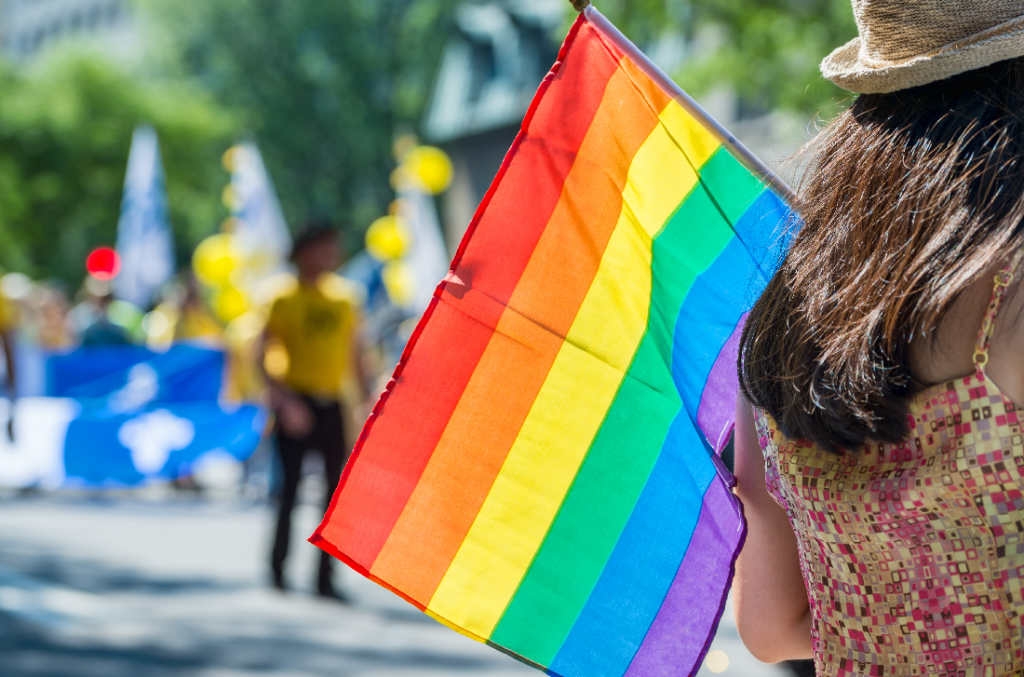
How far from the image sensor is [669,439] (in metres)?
1.92

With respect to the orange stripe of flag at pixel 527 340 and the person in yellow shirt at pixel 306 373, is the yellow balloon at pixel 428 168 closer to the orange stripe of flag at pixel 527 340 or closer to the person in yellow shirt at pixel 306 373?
the person in yellow shirt at pixel 306 373

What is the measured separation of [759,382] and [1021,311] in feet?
1.14

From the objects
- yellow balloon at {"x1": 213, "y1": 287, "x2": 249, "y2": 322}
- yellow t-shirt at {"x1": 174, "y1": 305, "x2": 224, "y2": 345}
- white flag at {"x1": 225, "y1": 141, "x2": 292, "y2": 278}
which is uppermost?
white flag at {"x1": 225, "y1": 141, "x2": 292, "y2": 278}

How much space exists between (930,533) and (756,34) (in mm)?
9722

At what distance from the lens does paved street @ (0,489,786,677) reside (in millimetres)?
5070

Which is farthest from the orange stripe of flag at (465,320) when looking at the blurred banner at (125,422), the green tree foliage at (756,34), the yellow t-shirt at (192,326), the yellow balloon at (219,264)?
the yellow balloon at (219,264)

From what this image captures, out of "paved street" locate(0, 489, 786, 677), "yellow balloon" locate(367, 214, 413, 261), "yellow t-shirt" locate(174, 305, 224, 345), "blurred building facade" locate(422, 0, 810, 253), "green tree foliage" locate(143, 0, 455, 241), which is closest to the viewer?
"paved street" locate(0, 489, 786, 677)

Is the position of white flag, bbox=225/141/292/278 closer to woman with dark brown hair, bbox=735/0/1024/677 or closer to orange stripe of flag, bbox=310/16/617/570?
orange stripe of flag, bbox=310/16/617/570

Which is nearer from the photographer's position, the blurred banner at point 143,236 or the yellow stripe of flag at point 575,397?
the yellow stripe of flag at point 575,397

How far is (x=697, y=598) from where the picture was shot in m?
1.85

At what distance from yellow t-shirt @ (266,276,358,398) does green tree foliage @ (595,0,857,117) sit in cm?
502

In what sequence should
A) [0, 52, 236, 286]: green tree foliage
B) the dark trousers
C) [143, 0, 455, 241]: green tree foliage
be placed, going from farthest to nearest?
[143, 0, 455, 241]: green tree foliage, [0, 52, 236, 286]: green tree foliage, the dark trousers

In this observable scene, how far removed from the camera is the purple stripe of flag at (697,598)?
1.83 metres

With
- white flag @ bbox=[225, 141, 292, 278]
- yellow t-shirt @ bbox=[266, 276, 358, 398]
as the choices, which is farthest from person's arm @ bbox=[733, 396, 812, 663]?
white flag @ bbox=[225, 141, 292, 278]
